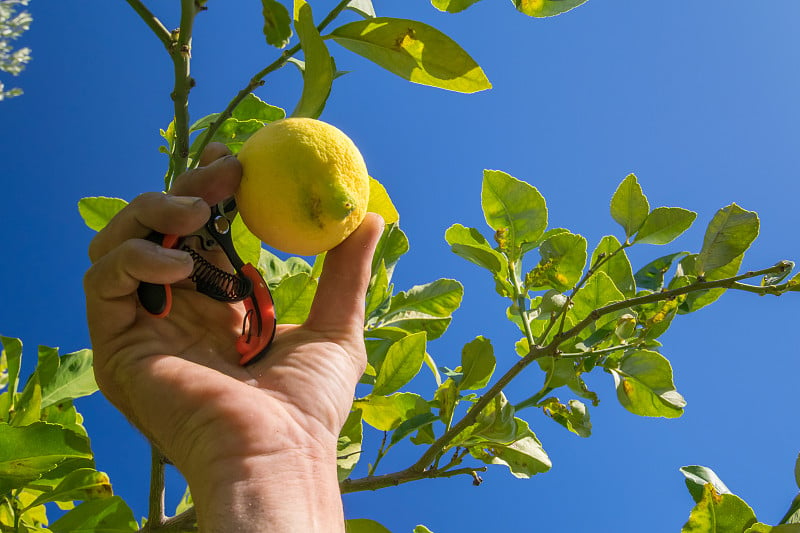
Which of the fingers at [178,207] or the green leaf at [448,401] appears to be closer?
the fingers at [178,207]

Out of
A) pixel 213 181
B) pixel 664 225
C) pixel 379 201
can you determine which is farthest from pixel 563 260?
pixel 213 181

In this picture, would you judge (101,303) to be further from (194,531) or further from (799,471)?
(799,471)

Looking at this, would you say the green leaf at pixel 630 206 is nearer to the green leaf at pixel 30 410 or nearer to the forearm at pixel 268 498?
the forearm at pixel 268 498

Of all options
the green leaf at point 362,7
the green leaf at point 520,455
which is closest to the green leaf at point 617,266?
the green leaf at point 520,455

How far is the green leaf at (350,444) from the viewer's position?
4.85ft

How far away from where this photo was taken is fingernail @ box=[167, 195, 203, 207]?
40.5 inches

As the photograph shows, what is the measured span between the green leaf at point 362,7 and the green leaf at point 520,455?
865 millimetres

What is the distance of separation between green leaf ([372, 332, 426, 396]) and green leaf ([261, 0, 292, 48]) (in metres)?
0.63

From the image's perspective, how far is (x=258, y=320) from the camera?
3.95 ft

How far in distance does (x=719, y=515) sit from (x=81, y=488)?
48.6 inches

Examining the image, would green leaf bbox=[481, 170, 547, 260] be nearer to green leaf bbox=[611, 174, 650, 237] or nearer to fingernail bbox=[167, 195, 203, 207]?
green leaf bbox=[611, 174, 650, 237]

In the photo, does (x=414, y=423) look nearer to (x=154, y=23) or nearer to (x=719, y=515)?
(x=719, y=515)

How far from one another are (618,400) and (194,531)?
885 millimetres

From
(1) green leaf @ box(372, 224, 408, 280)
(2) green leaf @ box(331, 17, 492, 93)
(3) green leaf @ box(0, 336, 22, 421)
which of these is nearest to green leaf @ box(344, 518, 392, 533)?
(1) green leaf @ box(372, 224, 408, 280)
